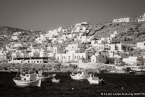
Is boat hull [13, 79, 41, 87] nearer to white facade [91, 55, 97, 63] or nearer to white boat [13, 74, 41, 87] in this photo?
white boat [13, 74, 41, 87]

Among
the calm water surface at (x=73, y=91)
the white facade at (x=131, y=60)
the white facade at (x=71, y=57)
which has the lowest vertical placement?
the calm water surface at (x=73, y=91)

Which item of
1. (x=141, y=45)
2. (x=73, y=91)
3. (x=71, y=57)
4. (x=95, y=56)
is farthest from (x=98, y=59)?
(x=73, y=91)

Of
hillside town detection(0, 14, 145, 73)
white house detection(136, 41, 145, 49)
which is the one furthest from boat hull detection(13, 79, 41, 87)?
white house detection(136, 41, 145, 49)

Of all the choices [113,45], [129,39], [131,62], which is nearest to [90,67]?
[131,62]

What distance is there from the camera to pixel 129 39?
14662 cm

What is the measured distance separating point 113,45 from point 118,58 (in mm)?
13463

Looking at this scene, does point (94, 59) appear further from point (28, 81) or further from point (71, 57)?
point (28, 81)

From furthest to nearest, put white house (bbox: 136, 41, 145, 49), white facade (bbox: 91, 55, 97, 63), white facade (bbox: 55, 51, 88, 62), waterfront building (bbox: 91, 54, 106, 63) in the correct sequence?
white house (bbox: 136, 41, 145, 49), white facade (bbox: 55, 51, 88, 62), waterfront building (bbox: 91, 54, 106, 63), white facade (bbox: 91, 55, 97, 63)

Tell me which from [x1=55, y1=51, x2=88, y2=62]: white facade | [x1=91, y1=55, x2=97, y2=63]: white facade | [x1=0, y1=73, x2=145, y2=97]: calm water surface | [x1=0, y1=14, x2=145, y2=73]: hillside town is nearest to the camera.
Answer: [x1=0, y1=73, x2=145, y2=97]: calm water surface

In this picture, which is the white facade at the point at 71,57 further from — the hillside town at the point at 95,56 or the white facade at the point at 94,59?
the white facade at the point at 94,59

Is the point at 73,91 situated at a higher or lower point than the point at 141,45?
lower

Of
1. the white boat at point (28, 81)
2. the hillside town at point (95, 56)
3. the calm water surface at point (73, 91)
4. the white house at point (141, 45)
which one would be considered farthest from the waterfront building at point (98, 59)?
the white boat at point (28, 81)

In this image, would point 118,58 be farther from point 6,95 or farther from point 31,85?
point 6,95

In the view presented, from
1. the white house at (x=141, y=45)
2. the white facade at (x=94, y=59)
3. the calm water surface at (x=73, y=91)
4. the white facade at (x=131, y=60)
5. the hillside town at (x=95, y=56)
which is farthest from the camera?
the white house at (x=141, y=45)
